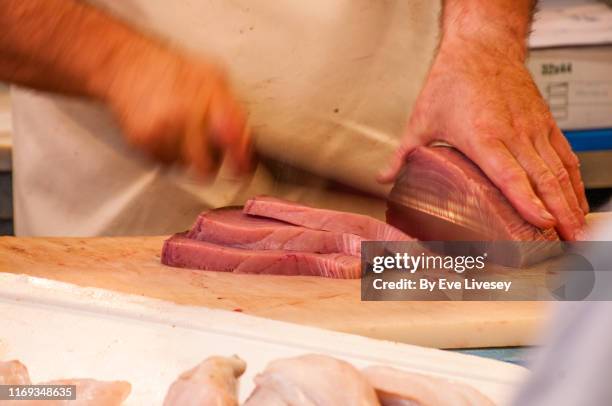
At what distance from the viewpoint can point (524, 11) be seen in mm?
2740

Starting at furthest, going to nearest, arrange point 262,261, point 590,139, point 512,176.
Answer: point 590,139 < point 512,176 < point 262,261

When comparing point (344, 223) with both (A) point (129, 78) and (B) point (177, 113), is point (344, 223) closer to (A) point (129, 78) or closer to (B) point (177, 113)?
(B) point (177, 113)

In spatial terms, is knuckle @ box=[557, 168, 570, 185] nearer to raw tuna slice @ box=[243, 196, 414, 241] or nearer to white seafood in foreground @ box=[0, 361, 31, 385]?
raw tuna slice @ box=[243, 196, 414, 241]

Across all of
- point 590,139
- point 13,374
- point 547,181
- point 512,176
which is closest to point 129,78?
point 13,374

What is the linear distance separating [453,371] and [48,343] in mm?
657

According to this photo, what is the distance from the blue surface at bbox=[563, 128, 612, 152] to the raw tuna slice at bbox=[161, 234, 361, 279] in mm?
1760

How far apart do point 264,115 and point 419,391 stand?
1510mm

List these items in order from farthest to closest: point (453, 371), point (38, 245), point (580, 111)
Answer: point (580, 111) < point (38, 245) < point (453, 371)

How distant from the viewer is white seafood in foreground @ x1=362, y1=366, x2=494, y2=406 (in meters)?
1.19

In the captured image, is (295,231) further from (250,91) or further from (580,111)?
(580,111)

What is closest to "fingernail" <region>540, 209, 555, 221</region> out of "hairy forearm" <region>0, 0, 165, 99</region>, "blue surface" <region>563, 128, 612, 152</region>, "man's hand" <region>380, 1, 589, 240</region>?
"man's hand" <region>380, 1, 589, 240</region>

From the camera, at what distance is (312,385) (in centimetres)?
117

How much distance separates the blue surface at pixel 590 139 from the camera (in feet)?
11.7

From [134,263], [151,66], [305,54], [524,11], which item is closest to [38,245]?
[134,263]
